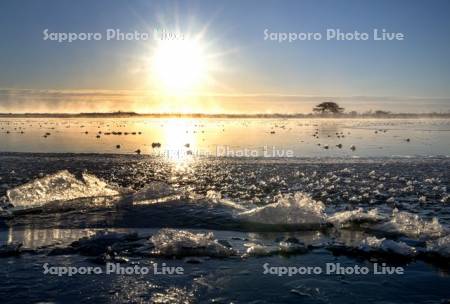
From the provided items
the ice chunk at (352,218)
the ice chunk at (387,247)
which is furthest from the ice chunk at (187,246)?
the ice chunk at (352,218)

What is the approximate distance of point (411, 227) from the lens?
12.6 metres

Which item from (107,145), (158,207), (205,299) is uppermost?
(107,145)

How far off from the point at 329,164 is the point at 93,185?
13400 mm

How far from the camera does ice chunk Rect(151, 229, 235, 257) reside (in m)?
11.0

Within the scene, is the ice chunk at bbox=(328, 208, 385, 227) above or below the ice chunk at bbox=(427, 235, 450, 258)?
above

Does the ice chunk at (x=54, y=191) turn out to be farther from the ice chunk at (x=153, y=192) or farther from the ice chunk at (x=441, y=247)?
the ice chunk at (x=441, y=247)

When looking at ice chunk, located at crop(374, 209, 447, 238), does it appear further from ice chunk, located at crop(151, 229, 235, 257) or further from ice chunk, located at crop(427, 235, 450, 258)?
ice chunk, located at crop(151, 229, 235, 257)

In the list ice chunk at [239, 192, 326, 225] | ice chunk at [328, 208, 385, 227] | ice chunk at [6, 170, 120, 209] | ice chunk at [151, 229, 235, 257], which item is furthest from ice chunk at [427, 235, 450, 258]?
ice chunk at [6, 170, 120, 209]

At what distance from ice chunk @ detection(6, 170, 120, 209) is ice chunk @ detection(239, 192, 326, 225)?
6.11 meters

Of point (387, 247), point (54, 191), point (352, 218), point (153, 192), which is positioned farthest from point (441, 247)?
point (54, 191)

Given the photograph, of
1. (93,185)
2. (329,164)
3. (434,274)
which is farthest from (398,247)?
(329,164)

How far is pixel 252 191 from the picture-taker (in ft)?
62.4

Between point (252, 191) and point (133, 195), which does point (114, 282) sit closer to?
point (133, 195)

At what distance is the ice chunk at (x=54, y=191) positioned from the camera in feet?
52.7
